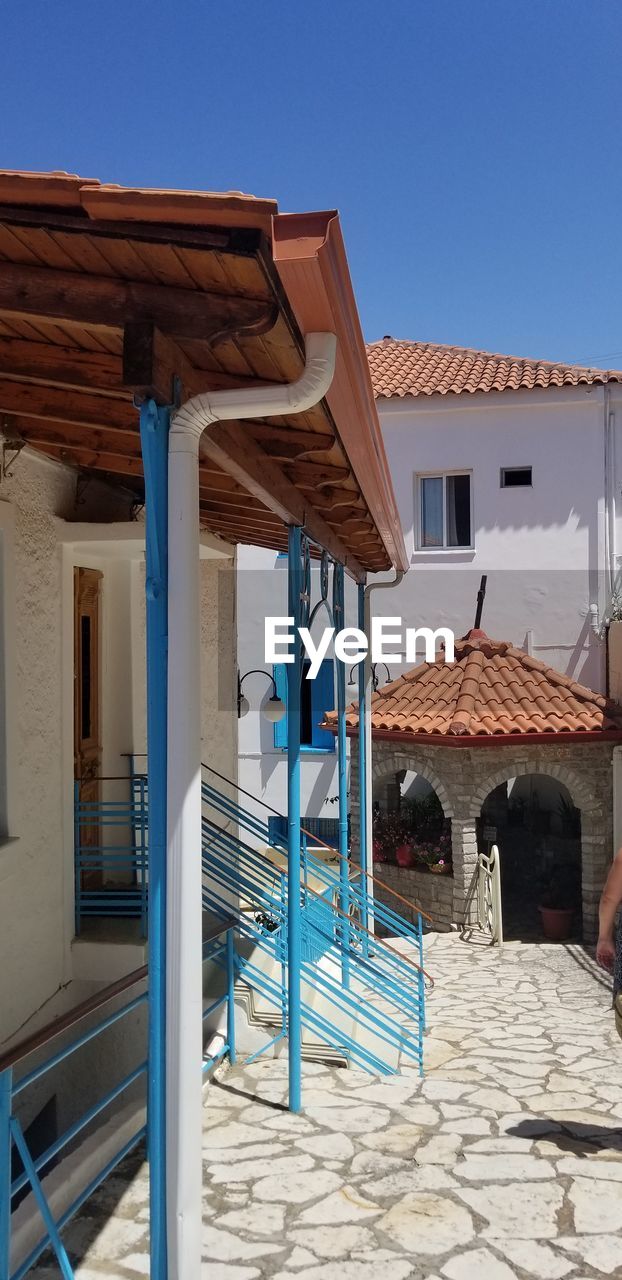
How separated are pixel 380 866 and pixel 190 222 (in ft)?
42.5

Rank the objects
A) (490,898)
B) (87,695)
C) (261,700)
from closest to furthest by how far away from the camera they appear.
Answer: (87,695) < (490,898) < (261,700)

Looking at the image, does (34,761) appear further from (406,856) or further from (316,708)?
(316,708)

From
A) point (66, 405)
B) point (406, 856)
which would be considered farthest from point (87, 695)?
point (406, 856)

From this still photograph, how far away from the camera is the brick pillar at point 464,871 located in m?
13.2

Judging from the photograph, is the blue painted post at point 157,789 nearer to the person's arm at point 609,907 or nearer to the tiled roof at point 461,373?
the person's arm at point 609,907

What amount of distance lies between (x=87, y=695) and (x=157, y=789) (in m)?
4.90

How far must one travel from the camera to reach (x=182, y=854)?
3303 mm

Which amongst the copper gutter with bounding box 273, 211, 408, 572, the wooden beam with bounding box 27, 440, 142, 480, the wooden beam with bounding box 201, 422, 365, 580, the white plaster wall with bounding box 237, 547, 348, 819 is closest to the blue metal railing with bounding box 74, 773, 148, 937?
the wooden beam with bounding box 27, 440, 142, 480

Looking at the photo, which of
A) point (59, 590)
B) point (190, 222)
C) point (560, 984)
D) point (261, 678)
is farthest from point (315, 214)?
point (261, 678)

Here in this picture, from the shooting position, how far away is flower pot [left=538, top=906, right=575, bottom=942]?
45.0 ft

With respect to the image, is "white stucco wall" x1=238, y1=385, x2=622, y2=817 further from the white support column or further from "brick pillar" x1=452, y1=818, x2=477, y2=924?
the white support column

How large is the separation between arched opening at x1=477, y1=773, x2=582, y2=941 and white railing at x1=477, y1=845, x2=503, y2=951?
931 mm

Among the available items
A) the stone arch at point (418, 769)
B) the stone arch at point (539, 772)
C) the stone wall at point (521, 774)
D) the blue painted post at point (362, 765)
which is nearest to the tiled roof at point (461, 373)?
the stone arch at point (418, 769)

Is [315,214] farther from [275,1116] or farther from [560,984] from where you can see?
[560,984]
